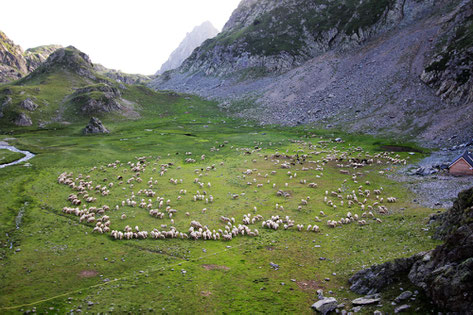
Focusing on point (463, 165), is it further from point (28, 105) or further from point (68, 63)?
point (68, 63)

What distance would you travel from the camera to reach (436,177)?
44.4m

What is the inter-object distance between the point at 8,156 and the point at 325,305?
7106 centimetres

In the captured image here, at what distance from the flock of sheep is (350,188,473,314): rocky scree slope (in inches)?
460

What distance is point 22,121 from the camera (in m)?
106

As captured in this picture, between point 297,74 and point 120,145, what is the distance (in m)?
97.3

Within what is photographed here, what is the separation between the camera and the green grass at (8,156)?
56.9 metres

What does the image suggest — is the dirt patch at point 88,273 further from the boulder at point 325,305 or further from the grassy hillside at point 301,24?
the grassy hillside at point 301,24

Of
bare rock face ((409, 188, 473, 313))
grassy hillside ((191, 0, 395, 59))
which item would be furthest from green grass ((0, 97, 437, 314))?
grassy hillside ((191, 0, 395, 59))

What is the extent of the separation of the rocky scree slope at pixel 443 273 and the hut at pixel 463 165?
2983 centimetres

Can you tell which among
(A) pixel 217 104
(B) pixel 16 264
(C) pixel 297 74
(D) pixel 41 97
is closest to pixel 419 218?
(B) pixel 16 264

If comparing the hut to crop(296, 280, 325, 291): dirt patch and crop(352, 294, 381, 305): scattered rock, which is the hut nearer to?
crop(296, 280, 325, 291): dirt patch

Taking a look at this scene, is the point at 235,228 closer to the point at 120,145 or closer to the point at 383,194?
the point at 383,194

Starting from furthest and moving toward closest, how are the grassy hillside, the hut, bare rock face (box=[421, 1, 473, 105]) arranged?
the grassy hillside, bare rock face (box=[421, 1, 473, 105]), the hut

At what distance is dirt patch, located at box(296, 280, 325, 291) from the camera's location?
20609mm
